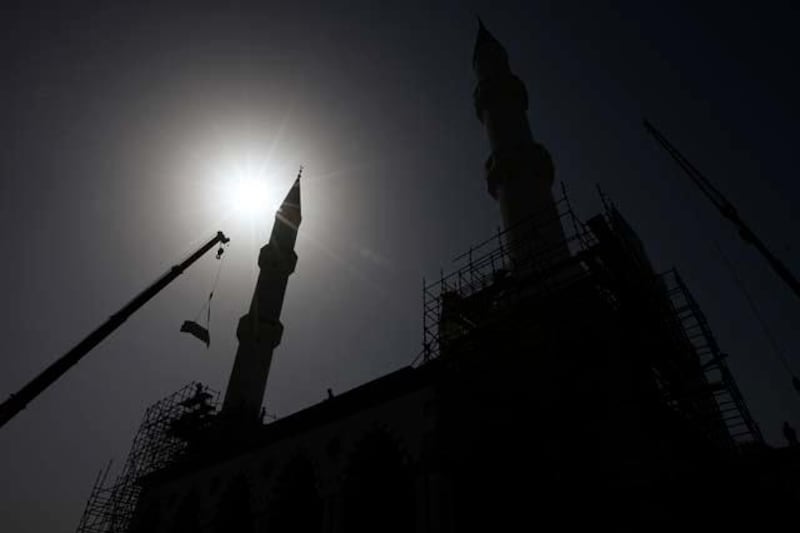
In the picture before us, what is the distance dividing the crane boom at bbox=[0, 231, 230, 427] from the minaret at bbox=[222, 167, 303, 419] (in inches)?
353

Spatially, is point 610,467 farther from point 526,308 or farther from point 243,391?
point 243,391

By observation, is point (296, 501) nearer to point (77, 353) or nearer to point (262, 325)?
point (77, 353)

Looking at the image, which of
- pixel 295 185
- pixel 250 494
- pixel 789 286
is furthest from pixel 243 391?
pixel 789 286

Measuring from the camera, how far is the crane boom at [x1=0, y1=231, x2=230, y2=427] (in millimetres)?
17136

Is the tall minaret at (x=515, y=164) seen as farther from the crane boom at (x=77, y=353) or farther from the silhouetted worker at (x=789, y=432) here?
the silhouetted worker at (x=789, y=432)

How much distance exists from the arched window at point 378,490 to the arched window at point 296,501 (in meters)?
2.49

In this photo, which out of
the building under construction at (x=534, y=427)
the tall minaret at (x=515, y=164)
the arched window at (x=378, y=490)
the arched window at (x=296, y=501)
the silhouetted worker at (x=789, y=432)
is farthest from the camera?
the silhouetted worker at (x=789, y=432)

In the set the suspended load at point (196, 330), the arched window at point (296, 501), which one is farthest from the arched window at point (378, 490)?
the suspended load at point (196, 330)

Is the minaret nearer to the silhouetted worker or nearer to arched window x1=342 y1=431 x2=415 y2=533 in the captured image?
arched window x1=342 y1=431 x2=415 y2=533

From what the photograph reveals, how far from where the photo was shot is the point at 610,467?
1267cm

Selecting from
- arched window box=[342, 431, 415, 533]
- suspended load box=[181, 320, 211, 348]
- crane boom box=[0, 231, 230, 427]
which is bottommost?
arched window box=[342, 431, 415, 533]

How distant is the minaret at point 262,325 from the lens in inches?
1192

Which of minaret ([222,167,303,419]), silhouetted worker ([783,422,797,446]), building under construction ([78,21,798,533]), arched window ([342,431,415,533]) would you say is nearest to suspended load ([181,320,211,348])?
minaret ([222,167,303,419])

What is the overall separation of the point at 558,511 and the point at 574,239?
8432mm
